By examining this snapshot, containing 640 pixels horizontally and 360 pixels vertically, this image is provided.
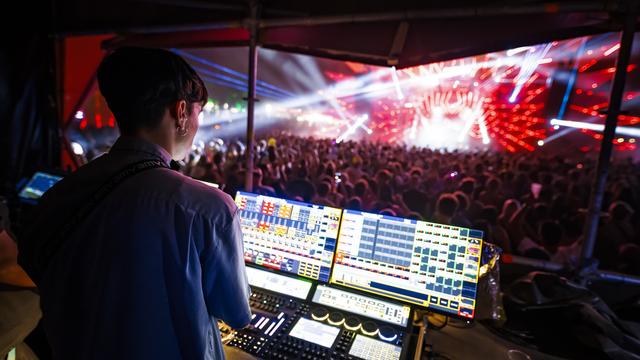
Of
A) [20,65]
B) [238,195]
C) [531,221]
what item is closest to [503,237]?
[531,221]

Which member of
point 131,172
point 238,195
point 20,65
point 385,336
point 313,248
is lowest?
point 385,336

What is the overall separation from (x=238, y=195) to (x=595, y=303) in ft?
7.05

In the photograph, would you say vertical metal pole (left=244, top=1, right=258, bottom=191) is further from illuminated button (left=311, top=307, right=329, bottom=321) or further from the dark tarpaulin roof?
illuminated button (left=311, top=307, right=329, bottom=321)

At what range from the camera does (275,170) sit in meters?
6.48

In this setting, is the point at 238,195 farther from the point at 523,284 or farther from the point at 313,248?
the point at 523,284

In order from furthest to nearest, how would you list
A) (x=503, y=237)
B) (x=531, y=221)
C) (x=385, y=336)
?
(x=531, y=221) < (x=503, y=237) < (x=385, y=336)

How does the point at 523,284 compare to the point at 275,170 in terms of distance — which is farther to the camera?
the point at 275,170

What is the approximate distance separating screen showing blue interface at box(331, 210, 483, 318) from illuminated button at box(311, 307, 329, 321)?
0.17 meters

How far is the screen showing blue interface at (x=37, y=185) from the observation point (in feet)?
11.4

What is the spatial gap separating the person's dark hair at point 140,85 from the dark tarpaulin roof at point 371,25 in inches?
75.3

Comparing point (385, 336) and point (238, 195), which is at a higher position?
A: point (238, 195)

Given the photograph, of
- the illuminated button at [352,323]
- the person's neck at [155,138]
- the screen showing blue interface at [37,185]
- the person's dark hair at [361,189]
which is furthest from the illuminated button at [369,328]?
the screen showing blue interface at [37,185]

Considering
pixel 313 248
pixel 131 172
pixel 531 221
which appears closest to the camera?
pixel 131 172

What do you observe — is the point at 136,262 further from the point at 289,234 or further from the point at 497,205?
the point at 497,205
